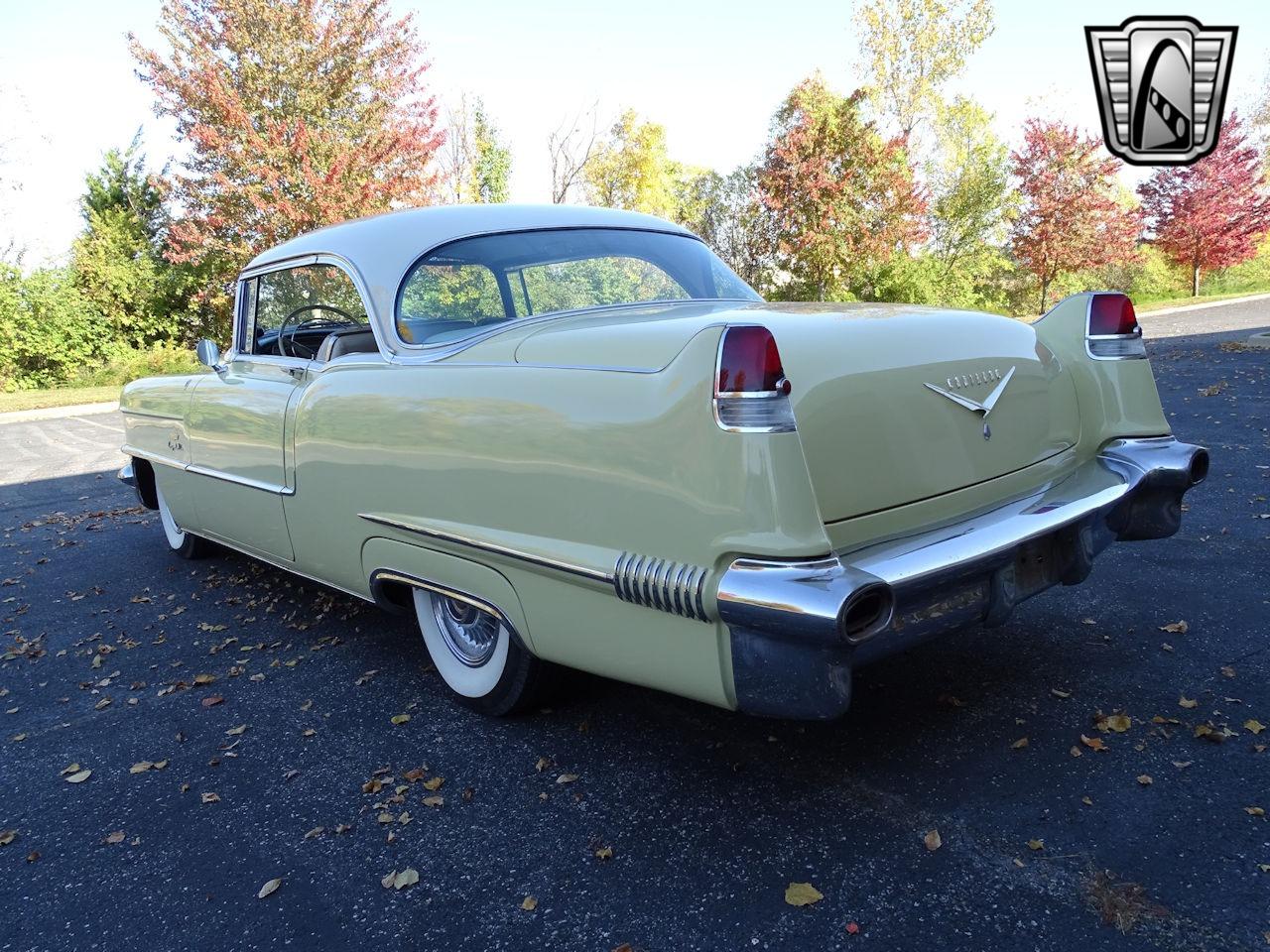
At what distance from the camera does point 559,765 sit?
9.00ft

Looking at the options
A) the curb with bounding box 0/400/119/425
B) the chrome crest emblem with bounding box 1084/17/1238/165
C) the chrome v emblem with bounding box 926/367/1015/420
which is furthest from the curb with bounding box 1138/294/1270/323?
the curb with bounding box 0/400/119/425

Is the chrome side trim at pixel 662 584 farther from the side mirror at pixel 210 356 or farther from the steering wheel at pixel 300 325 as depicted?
the side mirror at pixel 210 356

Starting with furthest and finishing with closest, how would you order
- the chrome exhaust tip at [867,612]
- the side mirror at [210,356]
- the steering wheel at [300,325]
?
the side mirror at [210,356] → the steering wheel at [300,325] → the chrome exhaust tip at [867,612]

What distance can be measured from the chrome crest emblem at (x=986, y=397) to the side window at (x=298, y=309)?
237 centimetres

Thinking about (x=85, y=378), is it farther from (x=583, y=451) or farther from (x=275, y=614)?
(x=583, y=451)

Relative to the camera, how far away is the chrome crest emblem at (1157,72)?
26.7 ft

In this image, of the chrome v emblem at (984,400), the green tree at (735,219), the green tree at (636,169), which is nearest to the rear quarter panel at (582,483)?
the chrome v emblem at (984,400)

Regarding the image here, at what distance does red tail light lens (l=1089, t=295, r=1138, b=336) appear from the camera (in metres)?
2.99

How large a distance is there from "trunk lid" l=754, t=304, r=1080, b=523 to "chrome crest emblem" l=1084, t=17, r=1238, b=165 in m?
6.75

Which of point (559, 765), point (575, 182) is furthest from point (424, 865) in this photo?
point (575, 182)

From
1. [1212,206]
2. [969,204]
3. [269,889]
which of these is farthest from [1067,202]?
[269,889]

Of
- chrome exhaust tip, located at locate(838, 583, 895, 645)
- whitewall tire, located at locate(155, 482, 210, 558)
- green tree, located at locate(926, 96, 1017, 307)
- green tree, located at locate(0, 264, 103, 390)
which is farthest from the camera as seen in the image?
green tree, located at locate(926, 96, 1017, 307)

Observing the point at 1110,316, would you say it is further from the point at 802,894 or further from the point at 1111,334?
the point at 802,894

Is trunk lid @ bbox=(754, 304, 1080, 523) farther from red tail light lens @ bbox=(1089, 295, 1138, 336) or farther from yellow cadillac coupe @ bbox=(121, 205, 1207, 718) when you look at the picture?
red tail light lens @ bbox=(1089, 295, 1138, 336)
